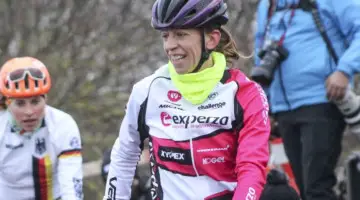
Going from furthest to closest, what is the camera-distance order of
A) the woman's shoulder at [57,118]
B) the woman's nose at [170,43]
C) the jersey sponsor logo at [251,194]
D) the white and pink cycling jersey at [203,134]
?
the woman's shoulder at [57,118] → the woman's nose at [170,43] → the white and pink cycling jersey at [203,134] → the jersey sponsor logo at [251,194]

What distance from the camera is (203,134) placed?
587cm

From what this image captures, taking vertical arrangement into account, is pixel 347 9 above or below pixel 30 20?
above

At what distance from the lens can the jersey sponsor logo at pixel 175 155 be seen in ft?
19.2

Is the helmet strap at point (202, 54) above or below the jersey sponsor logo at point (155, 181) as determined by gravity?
above

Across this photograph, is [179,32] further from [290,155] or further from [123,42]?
[123,42]

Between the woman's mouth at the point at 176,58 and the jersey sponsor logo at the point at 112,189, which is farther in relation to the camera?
the jersey sponsor logo at the point at 112,189

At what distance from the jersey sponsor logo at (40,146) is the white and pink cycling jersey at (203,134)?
78.3 inches

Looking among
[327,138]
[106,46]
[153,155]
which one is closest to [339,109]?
[327,138]

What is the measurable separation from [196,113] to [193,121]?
5cm

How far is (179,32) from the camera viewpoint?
19.5 feet

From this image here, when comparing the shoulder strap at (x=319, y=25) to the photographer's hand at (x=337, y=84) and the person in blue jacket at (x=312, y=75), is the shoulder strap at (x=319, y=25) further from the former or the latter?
the photographer's hand at (x=337, y=84)

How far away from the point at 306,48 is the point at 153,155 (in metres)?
2.22

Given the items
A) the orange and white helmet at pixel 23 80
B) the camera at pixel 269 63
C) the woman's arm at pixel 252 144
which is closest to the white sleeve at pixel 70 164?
the orange and white helmet at pixel 23 80

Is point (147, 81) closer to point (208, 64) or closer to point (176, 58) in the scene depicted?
point (176, 58)
